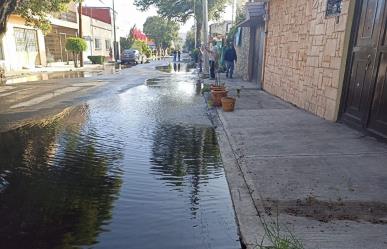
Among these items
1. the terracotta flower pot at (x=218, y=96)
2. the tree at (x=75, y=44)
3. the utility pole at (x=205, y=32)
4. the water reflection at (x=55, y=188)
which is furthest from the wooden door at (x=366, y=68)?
the tree at (x=75, y=44)

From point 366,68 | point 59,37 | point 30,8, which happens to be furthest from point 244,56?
point 59,37

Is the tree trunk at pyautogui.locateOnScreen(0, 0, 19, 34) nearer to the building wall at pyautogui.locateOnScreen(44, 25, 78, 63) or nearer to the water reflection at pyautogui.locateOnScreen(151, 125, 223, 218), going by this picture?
the water reflection at pyautogui.locateOnScreen(151, 125, 223, 218)

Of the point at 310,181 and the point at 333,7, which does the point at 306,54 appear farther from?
the point at 310,181

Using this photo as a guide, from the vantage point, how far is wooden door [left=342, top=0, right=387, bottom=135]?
6023mm

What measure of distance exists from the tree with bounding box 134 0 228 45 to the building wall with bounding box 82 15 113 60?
6.39 meters

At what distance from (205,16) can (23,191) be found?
56.4 ft

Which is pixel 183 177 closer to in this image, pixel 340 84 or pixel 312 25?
pixel 340 84

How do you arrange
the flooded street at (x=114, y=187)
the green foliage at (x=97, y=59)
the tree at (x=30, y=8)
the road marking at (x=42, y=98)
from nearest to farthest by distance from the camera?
the flooded street at (x=114, y=187) → the road marking at (x=42, y=98) → the tree at (x=30, y=8) → the green foliage at (x=97, y=59)

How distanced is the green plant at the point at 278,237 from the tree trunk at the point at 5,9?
15821 millimetres

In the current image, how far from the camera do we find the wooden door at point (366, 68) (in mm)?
6023

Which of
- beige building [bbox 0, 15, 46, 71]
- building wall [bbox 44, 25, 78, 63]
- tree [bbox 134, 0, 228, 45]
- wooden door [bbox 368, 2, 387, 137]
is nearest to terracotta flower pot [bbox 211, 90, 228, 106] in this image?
wooden door [bbox 368, 2, 387, 137]

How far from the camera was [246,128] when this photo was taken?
7.08 m

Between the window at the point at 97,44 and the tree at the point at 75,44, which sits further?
the window at the point at 97,44

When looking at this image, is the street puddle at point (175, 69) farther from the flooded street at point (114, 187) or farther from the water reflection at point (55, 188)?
the water reflection at point (55, 188)
